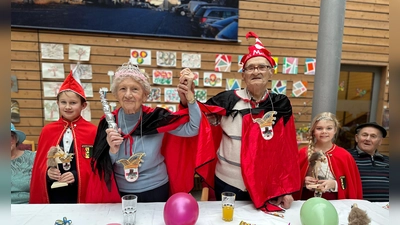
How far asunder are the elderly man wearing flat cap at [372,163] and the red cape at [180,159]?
1.48 meters

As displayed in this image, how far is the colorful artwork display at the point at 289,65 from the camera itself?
14.7 ft

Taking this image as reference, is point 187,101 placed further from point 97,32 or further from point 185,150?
point 97,32

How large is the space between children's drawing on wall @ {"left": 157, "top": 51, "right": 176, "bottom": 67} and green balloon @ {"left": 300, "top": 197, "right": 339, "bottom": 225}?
3055mm

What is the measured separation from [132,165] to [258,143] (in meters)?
0.88

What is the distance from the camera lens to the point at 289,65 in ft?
14.8

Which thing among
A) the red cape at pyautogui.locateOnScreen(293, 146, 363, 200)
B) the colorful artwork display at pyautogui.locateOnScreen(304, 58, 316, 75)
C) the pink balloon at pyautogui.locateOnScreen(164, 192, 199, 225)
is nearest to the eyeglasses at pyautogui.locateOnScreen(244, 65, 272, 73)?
the red cape at pyautogui.locateOnScreen(293, 146, 363, 200)

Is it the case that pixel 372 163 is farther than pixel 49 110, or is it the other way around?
pixel 49 110

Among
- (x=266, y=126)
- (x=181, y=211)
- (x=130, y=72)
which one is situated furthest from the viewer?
(x=266, y=126)

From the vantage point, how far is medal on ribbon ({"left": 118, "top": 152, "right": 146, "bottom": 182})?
1767mm

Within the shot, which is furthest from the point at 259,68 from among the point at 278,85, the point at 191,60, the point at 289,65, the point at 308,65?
the point at 308,65

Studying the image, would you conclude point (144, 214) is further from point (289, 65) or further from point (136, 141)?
→ point (289, 65)

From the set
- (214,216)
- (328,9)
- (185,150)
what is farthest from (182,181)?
(328,9)

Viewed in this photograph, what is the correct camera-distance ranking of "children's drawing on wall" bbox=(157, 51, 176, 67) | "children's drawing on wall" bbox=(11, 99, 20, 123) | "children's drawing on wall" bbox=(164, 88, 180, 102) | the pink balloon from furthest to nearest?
"children's drawing on wall" bbox=(164, 88, 180, 102)
"children's drawing on wall" bbox=(157, 51, 176, 67)
"children's drawing on wall" bbox=(11, 99, 20, 123)
the pink balloon

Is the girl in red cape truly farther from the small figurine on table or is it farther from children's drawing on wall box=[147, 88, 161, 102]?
children's drawing on wall box=[147, 88, 161, 102]
